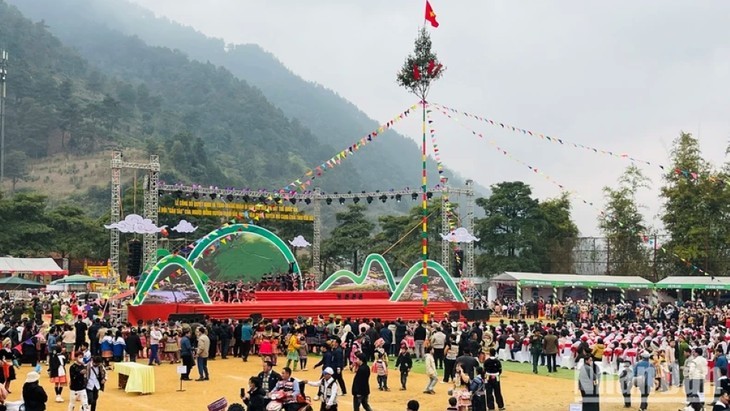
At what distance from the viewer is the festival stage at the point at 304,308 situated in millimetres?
26250

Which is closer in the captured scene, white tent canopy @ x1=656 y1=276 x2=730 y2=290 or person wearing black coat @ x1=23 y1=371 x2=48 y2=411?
person wearing black coat @ x1=23 y1=371 x2=48 y2=411

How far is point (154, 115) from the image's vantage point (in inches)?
4995

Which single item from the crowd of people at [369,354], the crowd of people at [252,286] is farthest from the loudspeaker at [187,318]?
the crowd of people at [252,286]

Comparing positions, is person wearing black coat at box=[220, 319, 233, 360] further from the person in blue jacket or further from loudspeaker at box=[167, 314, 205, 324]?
the person in blue jacket

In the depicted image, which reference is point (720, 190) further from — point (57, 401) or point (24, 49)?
point (24, 49)

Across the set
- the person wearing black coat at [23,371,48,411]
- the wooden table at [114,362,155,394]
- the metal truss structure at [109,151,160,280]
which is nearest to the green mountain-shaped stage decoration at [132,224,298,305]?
the metal truss structure at [109,151,160,280]

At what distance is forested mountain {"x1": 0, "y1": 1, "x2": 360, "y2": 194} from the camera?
339 feet

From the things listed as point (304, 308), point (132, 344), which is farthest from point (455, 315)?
point (132, 344)

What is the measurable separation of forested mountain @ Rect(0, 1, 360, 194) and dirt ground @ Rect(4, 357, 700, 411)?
74.7m

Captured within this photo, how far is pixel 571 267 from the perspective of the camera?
5419 cm

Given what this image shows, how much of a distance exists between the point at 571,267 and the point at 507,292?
33.8 ft

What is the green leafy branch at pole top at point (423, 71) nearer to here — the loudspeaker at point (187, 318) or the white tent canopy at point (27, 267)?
the loudspeaker at point (187, 318)

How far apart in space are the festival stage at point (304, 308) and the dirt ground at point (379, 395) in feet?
24.2

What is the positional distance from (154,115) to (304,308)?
4178 inches
